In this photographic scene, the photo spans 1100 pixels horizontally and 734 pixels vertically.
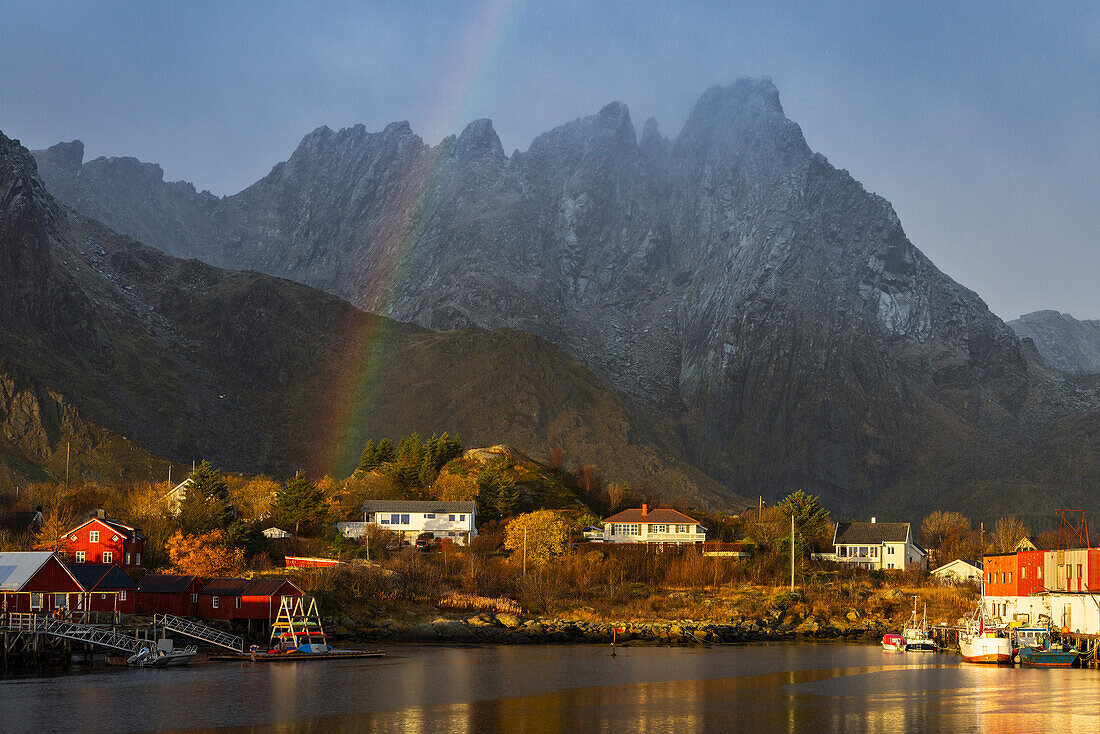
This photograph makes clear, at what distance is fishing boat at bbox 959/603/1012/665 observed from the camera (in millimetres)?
87438

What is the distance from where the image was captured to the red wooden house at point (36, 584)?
80.0 metres

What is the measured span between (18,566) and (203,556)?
22.2m

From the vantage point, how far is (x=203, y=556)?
102562 mm

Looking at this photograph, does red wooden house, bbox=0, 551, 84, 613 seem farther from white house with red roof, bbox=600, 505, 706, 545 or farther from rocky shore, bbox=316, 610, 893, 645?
white house with red roof, bbox=600, 505, 706, 545

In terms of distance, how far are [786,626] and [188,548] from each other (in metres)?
54.6

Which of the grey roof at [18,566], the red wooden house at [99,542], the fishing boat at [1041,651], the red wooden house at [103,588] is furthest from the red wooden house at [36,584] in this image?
the fishing boat at [1041,651]

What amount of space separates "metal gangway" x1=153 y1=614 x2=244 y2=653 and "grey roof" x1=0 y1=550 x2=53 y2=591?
8.94 metres

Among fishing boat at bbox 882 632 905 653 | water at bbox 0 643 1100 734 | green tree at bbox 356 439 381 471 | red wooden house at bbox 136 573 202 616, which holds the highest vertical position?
green tree at bbox 356 439 381 471

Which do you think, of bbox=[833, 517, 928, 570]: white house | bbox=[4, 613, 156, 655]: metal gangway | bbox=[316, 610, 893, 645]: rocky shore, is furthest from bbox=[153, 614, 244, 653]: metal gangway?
bbox=[833, 517, 928, 570]: white house

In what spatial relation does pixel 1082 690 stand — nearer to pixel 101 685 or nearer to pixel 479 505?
pixel 101 685

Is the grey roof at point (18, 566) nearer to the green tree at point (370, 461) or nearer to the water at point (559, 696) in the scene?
the water at point (559, 696)

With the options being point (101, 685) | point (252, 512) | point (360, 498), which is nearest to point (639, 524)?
point (360, 498)

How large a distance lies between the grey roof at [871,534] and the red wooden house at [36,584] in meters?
85.3

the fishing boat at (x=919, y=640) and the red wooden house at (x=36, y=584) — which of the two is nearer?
the red wooden house at (x=36, y=584)
